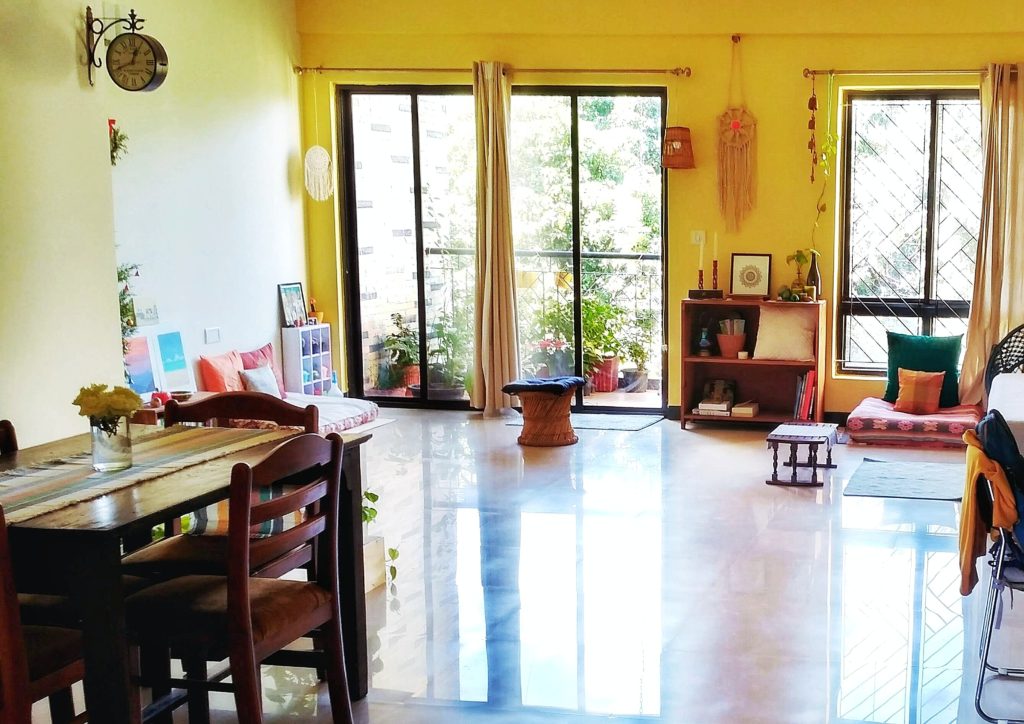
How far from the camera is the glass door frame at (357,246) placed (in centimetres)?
915

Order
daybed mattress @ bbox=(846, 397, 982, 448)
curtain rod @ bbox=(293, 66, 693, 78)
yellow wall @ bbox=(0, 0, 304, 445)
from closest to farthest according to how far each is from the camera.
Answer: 1. yellow wall @ bbox=(0, 0, 304, 445)
2. daybed mattress @ bbox=(846, 397, 982, 448)
3. curtain rod @ bbox=(293, 66, 693, 78)

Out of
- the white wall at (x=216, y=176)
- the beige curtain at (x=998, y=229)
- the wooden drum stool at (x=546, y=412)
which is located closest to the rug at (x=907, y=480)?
the beige curtain at (x=998, y=229)

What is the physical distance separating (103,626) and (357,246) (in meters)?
6.89

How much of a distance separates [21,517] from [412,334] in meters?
6.74

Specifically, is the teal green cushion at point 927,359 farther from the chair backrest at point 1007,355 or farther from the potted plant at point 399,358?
the potted plant at point 399,358

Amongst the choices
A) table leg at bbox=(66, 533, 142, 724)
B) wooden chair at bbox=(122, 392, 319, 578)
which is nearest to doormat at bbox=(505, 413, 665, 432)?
wooden chair at bbox=(122, 392, 319, 578)

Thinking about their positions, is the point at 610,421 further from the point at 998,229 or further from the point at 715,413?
the point at 998,229

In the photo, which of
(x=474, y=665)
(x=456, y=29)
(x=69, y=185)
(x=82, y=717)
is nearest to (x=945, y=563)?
(x=474, y=665)

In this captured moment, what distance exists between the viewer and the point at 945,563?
516 centimetres

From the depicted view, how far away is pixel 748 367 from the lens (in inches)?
343

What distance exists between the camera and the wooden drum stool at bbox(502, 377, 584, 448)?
785 cm

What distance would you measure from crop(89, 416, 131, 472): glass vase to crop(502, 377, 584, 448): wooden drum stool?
15.7 ft

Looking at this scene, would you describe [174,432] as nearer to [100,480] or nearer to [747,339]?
[100,480]

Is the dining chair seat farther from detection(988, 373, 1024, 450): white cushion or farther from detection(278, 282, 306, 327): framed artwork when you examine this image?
detection(278, 282, 306, 327): framed artwork
